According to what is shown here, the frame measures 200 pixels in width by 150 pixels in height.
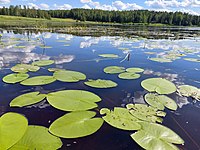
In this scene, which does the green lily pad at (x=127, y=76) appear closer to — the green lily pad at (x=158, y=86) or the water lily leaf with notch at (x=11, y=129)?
the green lily pad at (x=158, y=86)

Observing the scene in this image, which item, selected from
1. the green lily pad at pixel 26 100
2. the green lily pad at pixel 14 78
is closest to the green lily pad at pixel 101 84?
the green lily pad at pixel 26 100

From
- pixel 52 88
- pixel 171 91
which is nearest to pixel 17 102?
pixel 52 88

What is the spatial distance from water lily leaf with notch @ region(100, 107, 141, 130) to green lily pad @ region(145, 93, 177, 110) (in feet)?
2.07

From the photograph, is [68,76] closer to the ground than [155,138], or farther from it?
farther from it

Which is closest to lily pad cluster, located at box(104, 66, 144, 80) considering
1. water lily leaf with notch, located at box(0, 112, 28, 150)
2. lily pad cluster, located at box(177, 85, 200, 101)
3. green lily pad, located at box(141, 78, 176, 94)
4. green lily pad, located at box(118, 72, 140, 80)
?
green lily pad, located at box(118, 72, 140, 80)

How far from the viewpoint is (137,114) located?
303 cm

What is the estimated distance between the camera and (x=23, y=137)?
2273mm

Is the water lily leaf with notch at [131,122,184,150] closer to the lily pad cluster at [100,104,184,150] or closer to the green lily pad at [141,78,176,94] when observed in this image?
the lily pad cluster at [100,104,184,150]

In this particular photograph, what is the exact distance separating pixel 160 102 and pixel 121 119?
1.08 m

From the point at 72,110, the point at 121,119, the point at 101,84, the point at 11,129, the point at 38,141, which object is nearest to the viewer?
the point at 38,141

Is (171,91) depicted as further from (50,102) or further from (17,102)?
(17,102)

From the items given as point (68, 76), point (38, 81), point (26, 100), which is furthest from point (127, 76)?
point (26, 100)

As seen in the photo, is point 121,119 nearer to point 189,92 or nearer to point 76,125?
point 76,125

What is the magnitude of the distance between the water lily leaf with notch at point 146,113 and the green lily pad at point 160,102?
0.17m
